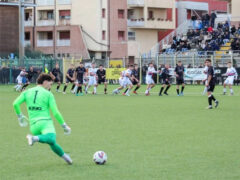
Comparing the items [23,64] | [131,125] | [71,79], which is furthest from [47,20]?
[131,125]

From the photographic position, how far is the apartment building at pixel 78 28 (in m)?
76.7

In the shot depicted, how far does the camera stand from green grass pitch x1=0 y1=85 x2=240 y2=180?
1055 cm

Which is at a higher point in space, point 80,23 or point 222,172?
point 80,23

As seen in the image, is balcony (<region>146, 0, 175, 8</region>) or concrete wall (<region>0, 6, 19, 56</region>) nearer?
concrete wall (<region>0, 6, 19, 56</region>)

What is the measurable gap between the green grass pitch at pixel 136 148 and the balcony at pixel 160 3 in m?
56.7

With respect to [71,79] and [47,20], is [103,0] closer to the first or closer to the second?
[47,20]

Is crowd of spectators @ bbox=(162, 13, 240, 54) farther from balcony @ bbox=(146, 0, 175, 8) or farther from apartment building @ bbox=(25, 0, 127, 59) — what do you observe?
balcony @ bbox=(146, 0, 175, 8)

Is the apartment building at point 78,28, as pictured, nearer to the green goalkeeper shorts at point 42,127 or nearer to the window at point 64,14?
the window at point 64,14

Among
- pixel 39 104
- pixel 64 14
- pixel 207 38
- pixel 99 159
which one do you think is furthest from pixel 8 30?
pixel 39 104

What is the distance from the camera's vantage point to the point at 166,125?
19312mm

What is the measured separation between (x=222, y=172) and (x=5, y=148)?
17.1ft

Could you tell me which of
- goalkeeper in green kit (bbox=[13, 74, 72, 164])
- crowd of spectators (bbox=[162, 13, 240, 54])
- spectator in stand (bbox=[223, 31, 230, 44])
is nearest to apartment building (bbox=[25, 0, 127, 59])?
crowd of spectators (bbox=[162, 13, 240, 54])

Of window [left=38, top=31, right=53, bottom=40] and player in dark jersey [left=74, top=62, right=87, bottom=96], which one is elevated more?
window [left=38, top=31, right=53, bottom=40]

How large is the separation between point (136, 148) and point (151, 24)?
6689cm
